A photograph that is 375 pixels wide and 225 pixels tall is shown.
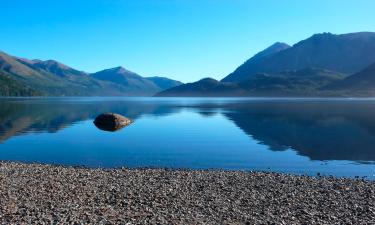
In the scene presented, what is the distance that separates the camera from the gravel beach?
70.4 ft

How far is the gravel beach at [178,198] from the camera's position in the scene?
70.4 ft

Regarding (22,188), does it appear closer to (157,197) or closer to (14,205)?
(14,205)

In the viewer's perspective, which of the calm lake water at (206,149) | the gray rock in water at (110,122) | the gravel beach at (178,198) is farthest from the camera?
the gray rock in water at (110,122)

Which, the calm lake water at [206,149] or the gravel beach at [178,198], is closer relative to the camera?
the gravel beach at [178,198]

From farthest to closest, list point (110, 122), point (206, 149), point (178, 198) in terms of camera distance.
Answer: point (110, 122) < point (206, 149) < point (178, 198)

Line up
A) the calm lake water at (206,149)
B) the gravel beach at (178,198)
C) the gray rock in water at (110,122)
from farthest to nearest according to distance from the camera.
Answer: the gray rock in water at (110,122) → the calm lake water at (206,149) → the gravel beach at (178,198)

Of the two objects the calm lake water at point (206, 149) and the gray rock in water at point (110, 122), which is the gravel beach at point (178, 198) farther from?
the gray rock in water at point (110, 122)

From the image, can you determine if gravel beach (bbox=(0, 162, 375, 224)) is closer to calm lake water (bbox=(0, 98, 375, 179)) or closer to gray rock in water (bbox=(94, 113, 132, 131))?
calm lake water (bbox=(0, 98, 375, 179))

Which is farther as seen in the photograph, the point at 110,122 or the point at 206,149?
the point at 110,122

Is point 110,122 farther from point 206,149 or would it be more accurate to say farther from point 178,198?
point 178,198

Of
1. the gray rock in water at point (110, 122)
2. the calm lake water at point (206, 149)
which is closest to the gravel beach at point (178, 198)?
the calm lake water at point (206, 149)

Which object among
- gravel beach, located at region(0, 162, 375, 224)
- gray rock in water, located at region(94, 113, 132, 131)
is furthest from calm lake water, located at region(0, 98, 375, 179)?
gravel beach, located at region(0, 162, 375, 224)

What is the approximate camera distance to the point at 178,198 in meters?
25.9

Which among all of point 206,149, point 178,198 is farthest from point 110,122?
point 178,198
